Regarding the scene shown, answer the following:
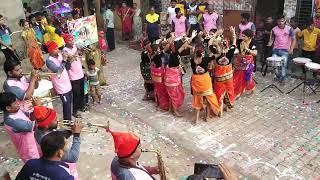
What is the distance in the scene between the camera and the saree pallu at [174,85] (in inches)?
305

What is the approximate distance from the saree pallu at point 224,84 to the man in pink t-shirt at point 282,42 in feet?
7.19

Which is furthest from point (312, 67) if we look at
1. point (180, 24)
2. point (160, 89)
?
point (180, 24)

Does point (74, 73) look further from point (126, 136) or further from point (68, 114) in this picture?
point (126, 136)

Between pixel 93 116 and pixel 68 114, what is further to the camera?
pixel 93 116

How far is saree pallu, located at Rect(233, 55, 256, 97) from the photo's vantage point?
336 inches

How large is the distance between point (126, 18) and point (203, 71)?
8.18 meters

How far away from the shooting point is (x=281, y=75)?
9477 mm

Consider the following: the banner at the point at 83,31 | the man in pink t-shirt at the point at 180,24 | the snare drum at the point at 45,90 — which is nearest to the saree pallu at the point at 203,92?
the snare drum at the point at 45,90

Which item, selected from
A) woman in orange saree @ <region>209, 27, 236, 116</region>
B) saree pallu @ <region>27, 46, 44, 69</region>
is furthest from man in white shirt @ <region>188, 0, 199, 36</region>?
saree pallu @ <region>27, 46, 44, 69</region>

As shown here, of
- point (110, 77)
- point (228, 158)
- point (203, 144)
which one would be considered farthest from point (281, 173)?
point (110, 77)

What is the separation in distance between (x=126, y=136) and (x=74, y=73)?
4.60m

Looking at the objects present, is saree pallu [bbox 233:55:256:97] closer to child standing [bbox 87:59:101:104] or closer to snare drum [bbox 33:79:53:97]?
child standing [bbox 87:59:101:104]

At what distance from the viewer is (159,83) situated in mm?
8156

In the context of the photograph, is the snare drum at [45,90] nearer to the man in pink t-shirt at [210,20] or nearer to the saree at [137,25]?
the man in pink t-shirt at [210,20]
